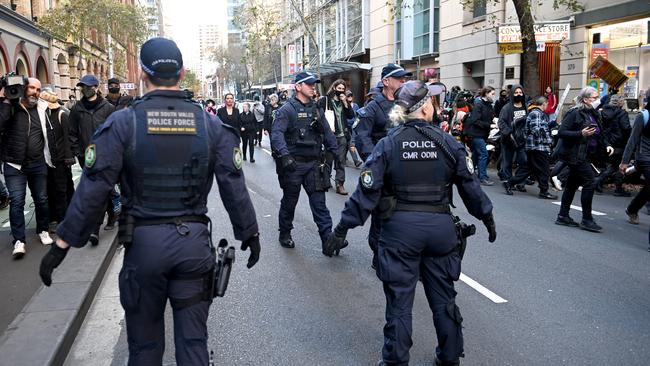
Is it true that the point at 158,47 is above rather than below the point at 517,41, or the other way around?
below

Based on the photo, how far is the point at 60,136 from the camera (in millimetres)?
7066

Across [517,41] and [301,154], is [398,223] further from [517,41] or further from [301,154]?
[517,41]

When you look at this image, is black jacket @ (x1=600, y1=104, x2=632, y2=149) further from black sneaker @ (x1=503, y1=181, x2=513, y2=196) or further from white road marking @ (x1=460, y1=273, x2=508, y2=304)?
white road marking @ (x1=460, y1=273, x2=508, y2=304)

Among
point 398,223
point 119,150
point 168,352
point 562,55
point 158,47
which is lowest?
point 168,352

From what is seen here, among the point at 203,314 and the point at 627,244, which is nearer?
the point at 203,314

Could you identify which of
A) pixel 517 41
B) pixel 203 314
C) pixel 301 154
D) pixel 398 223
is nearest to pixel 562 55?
pixel 517 41

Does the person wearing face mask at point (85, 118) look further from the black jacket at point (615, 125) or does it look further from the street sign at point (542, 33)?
the street sign at point (542, 33)

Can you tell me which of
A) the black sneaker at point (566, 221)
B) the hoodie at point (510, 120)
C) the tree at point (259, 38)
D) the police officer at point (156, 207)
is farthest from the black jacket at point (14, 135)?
the tree at point (259, 38)

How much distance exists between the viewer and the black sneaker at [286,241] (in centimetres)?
715

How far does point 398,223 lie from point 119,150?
168 cm

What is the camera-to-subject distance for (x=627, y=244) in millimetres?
7199

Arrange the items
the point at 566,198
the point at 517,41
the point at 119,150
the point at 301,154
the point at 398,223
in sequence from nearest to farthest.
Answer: the point at 119,150 < the point at 398,223 < the point at 301,154 < the point at 566,198 < the point at 517,41

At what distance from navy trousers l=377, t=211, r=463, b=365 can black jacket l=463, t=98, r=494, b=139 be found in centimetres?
860

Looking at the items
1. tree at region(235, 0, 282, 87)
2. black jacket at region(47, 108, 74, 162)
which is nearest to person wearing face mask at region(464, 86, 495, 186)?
black jacket at region(47, 108, 74, 162)
